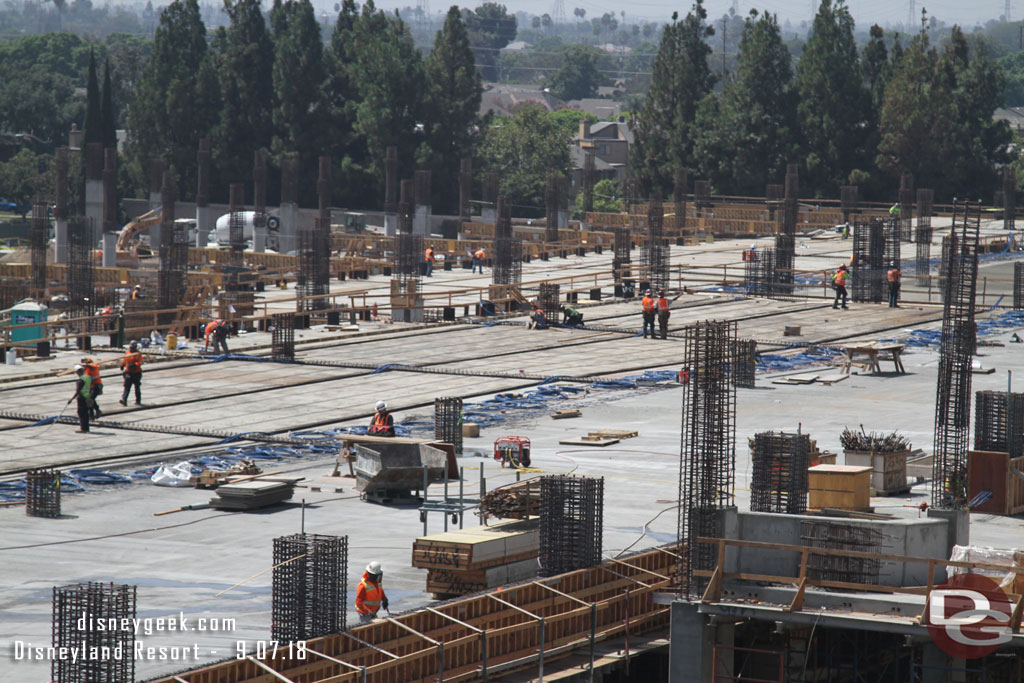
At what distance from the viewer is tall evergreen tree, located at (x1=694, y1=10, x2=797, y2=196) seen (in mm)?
96938

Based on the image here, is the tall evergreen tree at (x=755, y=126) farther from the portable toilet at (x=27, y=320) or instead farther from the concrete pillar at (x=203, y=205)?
the portable toilet at (x=27, y=320)

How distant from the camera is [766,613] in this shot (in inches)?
725

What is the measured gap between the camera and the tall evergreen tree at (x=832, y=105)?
95.0 meters

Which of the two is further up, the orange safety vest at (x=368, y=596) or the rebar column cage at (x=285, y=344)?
the rebar column cage at (x=285, y=344)

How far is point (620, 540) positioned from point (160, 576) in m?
6.52

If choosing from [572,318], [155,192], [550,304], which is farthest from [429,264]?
[155,192]

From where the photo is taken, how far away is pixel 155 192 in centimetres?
10012

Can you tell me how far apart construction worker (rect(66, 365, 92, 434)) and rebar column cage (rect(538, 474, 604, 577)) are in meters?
12.9

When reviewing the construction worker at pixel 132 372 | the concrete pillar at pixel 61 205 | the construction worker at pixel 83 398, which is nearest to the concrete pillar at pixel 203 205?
the concrete pillar at pixel 61 205

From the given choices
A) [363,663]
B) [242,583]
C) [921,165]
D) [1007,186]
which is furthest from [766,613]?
[921,165]

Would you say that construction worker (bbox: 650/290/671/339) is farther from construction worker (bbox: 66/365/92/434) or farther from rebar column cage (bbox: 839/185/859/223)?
rebar column cage (bbox: 839/185/859/223)

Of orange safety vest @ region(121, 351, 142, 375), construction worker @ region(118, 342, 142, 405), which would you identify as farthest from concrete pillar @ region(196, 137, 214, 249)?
orange safety vest @ region(121, 351, 142, 375)

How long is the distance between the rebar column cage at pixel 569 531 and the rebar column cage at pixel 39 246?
143ft

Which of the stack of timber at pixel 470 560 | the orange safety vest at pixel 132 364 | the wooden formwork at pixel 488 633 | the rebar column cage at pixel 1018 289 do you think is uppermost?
the rebar column cage at pixel 1018 289
